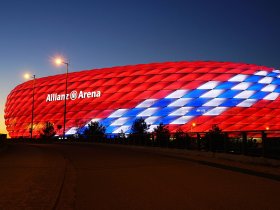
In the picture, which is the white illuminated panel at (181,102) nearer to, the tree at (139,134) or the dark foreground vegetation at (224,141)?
the tree at (139,134)

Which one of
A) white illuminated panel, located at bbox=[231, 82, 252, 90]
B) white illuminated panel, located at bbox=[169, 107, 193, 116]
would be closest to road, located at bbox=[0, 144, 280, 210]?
white illuminated panel, located at bbox=[169, 107, 193, 116]

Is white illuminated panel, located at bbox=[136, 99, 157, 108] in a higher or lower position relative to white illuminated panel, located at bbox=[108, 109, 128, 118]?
higher

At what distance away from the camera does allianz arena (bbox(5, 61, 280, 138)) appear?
3029 inches

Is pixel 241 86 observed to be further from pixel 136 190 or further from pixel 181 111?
pixel 136 190

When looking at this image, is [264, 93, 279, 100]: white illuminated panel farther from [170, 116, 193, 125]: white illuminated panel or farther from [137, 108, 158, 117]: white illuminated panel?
[137, 108, 158, 117]: white illuminated panel

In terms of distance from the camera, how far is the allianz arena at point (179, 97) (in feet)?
252

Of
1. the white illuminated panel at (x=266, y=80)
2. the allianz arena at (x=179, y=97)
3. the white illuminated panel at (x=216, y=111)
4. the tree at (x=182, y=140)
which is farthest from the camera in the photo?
the white illuminated panel at (x=266, y=80)

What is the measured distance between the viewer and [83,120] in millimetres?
83562

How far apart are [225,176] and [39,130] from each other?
80217 mm

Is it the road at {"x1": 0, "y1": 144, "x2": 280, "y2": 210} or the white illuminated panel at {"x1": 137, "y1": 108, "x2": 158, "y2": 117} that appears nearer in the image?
the road at {"x1": 0, "y1": 144, "x2": 280, "y2": 210}

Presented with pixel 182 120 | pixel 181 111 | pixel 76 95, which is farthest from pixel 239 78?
pixel 76 95

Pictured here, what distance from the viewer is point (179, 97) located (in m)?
77.8

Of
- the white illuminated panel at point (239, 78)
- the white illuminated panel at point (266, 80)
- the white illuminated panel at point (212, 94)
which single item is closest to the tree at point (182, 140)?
the white illuminated panel at point (212, 94)

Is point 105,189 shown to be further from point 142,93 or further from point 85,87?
point 85,87
